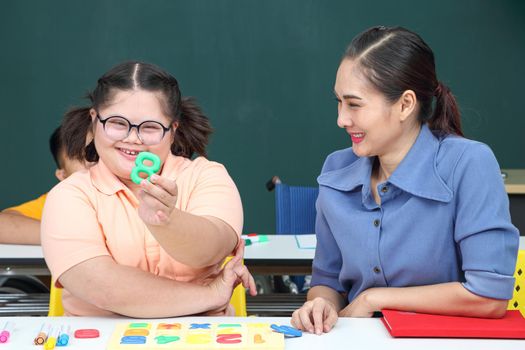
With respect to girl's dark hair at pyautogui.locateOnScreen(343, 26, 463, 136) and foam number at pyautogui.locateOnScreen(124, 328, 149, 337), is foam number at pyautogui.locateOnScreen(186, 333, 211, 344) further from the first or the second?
girl's dark hair at pyautogui.locateOnScreen(343, 26, 463, 136)

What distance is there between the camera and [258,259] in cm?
284

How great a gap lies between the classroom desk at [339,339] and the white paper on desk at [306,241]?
128cm

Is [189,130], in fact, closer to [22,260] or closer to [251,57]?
[22,260]

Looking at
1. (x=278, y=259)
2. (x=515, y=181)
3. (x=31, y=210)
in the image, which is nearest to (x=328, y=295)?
(x=278, y=259)

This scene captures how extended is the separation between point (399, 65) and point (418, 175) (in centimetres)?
27

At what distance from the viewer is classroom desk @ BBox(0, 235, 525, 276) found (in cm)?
284

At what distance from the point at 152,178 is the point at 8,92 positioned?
178 inches

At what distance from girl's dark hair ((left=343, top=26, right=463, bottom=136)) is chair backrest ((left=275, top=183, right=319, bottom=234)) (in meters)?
1.88

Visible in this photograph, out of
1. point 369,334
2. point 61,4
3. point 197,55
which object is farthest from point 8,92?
point 369,334

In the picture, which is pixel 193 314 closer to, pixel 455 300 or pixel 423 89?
pixel 455 300

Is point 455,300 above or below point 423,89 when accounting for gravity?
below

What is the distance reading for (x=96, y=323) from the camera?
5.77 feet

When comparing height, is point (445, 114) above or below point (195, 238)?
above

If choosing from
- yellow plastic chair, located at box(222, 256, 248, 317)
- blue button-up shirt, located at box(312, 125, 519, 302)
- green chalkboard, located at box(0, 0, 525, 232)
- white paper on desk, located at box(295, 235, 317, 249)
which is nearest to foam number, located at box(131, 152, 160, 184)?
blue button-up shirt, located at box(312, 125, 519, 302)
